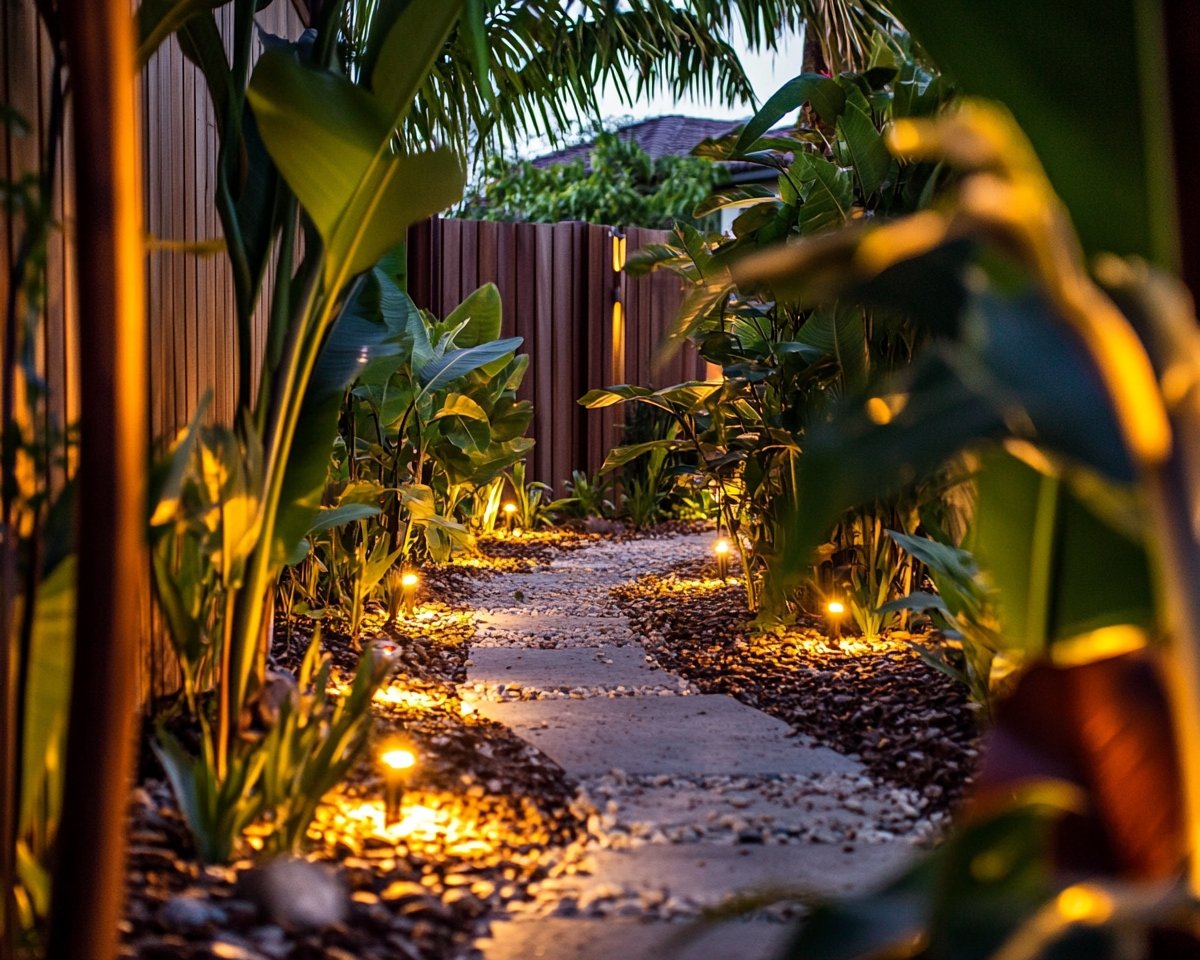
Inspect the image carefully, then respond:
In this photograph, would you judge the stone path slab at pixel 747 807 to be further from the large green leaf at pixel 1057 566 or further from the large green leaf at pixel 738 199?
the large green leaf at pixel 738 199

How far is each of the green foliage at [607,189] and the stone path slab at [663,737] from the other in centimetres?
1274

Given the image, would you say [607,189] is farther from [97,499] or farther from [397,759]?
[97,499]

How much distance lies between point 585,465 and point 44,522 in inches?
256

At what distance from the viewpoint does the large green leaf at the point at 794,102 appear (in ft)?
9.91

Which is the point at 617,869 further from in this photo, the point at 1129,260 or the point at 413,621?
the point at 413,621

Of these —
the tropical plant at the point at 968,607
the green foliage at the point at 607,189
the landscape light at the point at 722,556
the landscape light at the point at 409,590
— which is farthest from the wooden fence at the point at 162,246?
the green foliage at the point at 607,189

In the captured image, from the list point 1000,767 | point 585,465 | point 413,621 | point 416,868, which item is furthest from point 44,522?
point 585,465

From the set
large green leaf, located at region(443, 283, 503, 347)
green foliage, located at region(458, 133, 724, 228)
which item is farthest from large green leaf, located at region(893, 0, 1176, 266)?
green foliage, located at region(458, 133, 724, 228)

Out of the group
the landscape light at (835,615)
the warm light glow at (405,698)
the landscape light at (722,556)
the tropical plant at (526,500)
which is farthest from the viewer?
the tropical plant at (526,500)

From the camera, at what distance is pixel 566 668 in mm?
3166

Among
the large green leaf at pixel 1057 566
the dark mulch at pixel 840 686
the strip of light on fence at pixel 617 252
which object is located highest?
the strip of light on fence at pixel 617 252

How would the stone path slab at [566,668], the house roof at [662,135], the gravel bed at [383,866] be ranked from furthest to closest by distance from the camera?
the house roof at [662,135] → the stone path slab at [566,668] → the gravel bed at [383,866]

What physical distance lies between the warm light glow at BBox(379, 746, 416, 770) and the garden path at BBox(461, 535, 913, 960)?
0.29 m

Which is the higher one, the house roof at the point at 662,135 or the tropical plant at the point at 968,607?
the house roof at the point at 662,135
